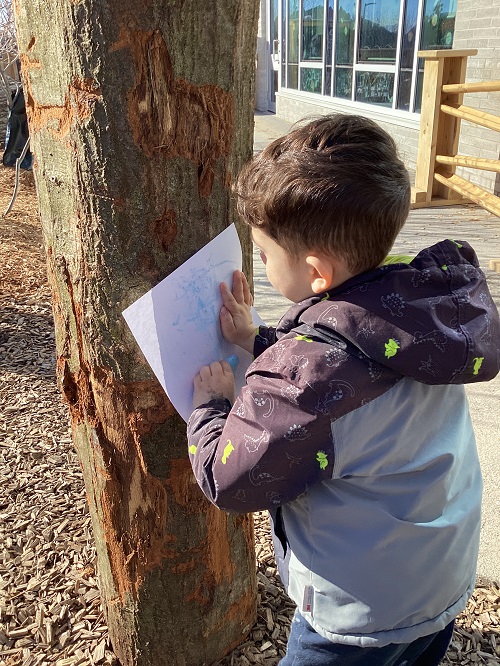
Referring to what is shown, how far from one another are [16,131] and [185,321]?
9.52m

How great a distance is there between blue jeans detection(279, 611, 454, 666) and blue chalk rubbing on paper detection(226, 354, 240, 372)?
551 millimetres

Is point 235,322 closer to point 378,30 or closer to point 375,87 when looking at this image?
Result: point 375,87

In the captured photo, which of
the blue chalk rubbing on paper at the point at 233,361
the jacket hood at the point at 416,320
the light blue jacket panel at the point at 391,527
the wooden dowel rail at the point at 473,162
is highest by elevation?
the jacket hood at the point at 416,320

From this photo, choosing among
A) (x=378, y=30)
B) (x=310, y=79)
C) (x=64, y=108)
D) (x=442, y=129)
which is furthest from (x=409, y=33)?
(x=64, y=108)

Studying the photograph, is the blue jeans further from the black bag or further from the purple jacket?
the black bag

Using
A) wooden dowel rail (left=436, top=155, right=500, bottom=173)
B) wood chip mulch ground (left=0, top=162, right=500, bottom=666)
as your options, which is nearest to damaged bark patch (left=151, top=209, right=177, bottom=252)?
wood chip mulch ground (left=0, top=162, right=500, bottom=666)

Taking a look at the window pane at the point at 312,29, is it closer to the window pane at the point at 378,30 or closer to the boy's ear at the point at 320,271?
the window pane at the point at 378,30

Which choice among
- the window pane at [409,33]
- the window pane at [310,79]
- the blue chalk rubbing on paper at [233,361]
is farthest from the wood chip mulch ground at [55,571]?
the window pane at [310,79]

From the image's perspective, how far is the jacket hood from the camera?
1049 millimetres

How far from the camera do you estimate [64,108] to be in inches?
49.2

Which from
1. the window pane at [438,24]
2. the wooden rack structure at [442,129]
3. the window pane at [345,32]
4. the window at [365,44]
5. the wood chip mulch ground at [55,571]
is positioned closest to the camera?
the wood chip mulch ground at [55,571]

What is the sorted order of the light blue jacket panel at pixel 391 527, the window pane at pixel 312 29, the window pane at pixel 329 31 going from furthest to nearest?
1. the window pane at pixel 312 29
2. the window pane at pixel 329 31
3. the light blue jacket panel at pixel 391 527

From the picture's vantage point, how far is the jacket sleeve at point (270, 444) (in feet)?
3.43

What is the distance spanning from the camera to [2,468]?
9.32 feet
